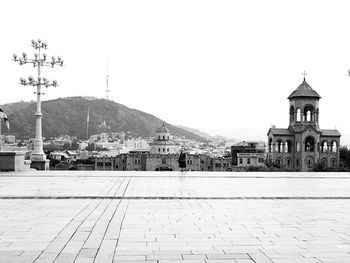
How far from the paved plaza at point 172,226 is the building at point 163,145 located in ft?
297

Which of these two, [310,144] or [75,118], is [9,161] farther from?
[75,118]

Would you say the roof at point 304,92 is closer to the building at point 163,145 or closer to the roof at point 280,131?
the roof at point 280,131

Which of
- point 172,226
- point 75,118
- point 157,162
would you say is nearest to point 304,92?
point 157,162

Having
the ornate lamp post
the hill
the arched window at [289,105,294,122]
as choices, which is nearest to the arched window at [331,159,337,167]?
the arched window at [289,105,294,122]

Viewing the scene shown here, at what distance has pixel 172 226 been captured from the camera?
6.97 metres

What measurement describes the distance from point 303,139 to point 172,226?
63.1 metres

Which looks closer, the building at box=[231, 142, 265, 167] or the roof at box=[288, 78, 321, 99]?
the roof at box=[288, 78, 321, 99]

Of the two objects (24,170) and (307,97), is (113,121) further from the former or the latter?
(24,170)

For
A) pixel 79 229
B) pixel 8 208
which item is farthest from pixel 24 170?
pixel 79 229

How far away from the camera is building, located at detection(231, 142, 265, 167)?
89.3 meters

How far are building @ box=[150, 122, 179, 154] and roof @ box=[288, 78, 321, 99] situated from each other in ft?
133

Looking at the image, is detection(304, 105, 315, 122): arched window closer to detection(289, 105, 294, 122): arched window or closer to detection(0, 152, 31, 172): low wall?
detection(289, 105, 294, 122): arched window

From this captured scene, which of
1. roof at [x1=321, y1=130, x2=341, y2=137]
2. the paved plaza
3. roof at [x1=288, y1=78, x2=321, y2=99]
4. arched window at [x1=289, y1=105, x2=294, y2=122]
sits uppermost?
roof at [x1=288, y1=78, x2=321, y2=99]

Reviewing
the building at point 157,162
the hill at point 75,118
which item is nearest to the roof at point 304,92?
the building at point 157,162
